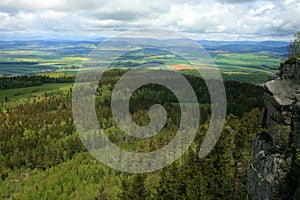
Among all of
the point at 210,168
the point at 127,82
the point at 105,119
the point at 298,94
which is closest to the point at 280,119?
the point at 298,94

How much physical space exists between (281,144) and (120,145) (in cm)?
7637

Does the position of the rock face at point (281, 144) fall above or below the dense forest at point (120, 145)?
above

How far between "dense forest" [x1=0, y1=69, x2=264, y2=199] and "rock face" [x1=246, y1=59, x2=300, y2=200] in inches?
266

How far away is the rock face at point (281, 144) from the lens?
81.9 feet

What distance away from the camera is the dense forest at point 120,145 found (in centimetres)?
4091

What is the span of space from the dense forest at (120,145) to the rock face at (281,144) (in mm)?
6759

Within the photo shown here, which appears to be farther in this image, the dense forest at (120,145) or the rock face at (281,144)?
the dense forest at (120,145)

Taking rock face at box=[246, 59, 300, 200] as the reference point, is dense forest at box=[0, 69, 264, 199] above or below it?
below

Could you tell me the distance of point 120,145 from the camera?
99000mm

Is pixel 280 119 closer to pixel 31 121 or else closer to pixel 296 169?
pixel 296 169

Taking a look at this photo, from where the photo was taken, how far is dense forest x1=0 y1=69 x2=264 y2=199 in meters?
40.9

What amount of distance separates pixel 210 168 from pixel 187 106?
325 feet

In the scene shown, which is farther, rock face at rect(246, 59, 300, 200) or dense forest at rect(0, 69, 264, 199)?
dense forest at rect(0, 69, 264, 199)

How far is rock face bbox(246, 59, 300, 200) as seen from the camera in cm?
2495
